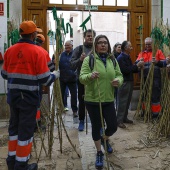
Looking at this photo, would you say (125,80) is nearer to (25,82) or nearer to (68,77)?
(68,77)

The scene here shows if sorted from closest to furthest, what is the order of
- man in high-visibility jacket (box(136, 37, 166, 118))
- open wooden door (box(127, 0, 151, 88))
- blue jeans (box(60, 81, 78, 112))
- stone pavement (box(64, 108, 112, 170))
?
stone pavement (box(64, 108, 112, 170)) < man in high-visibility jacket (box(136, 37, 166, 118)) < blue jeans (box(60, 81, 78, 112)) < open wooden door (box(127, 0, 151, 88))

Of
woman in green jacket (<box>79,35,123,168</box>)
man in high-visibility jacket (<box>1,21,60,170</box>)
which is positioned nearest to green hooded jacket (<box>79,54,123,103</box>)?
woman in green jacket (<box>79,35,123,168</box>)

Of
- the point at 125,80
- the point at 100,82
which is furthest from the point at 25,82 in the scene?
the point at 125,80

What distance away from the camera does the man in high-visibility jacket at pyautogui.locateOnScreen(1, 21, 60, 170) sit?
90.7 inches

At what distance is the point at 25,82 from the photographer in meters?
2.31

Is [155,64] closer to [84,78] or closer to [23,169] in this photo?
[84,78]

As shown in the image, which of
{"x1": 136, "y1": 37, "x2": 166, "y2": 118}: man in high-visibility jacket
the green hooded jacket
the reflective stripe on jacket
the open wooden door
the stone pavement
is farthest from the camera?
the open wooden door

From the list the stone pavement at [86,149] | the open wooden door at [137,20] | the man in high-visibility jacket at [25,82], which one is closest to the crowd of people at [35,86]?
the man in high-visibility jacket at [25,82]

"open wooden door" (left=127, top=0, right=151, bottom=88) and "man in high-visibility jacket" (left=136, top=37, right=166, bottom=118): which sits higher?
"open wooden door" (left=127, top=0, right=151, bottom=88)

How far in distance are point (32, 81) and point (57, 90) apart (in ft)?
1.79

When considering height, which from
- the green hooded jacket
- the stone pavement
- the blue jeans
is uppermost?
the green hooded jacket

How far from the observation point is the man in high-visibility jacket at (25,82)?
7.55 feet

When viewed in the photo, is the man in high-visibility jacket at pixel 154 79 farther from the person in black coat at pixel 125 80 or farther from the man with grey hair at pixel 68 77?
the man with grey hair at pixel 68 77

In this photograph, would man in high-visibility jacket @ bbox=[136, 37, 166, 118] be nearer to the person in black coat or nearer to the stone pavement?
the person in black coat
